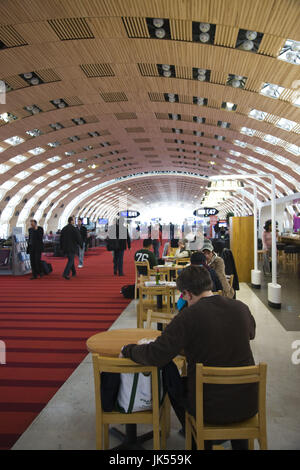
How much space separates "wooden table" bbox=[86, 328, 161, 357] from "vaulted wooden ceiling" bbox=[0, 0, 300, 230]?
29.0ft

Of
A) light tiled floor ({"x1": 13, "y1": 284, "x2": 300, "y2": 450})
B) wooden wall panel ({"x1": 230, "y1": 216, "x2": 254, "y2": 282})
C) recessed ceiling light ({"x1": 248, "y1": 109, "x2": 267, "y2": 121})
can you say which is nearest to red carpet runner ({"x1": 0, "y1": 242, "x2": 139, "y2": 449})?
light tiled floor ({"x1": 13, "y1": 284, "x2": 300, "y2": 450})

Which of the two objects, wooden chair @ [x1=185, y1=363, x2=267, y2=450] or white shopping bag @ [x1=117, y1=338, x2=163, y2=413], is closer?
wooden chair @ [x1=185, y1=363, x2=267, y2=450]

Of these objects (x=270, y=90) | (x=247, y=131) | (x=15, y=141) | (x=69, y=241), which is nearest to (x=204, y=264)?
(x=69, y=241)

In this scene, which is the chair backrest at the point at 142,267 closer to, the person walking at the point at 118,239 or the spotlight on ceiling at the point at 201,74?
the person walking at the point at 118,239

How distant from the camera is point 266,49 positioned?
11.0m

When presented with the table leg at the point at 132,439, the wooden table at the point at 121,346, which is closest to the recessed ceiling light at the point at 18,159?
the wooden table at the point at 121,346

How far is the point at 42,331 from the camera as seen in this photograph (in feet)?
18.1

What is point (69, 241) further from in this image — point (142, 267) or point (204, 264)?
point (204, 264)

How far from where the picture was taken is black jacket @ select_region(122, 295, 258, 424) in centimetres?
Answer: 195

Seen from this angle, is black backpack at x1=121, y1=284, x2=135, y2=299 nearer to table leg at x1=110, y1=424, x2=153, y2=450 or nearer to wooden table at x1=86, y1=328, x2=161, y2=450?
wooden table at x1=86, y1=328, x2=161, y2=450

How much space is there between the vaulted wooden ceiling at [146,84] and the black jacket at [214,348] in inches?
356
